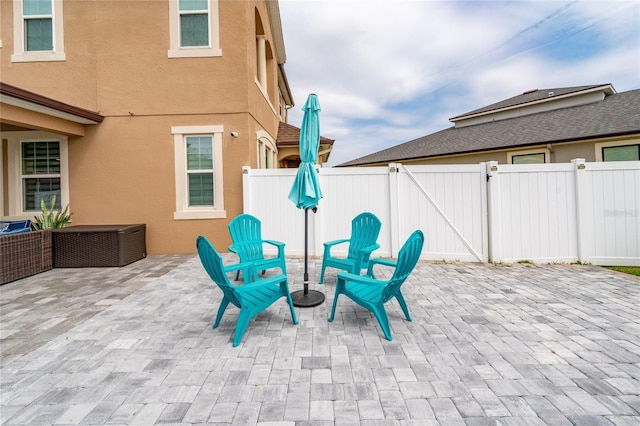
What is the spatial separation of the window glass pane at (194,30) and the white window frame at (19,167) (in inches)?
149

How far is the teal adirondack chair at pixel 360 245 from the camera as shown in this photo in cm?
452

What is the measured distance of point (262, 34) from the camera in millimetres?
8953

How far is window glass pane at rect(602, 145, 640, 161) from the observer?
9846 mm

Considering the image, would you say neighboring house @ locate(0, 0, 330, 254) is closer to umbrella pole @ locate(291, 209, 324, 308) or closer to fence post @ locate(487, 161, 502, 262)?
umbrella pole @ locate(291, 209, 324, 308)

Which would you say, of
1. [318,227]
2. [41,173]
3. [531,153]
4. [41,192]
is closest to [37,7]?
[41,173]

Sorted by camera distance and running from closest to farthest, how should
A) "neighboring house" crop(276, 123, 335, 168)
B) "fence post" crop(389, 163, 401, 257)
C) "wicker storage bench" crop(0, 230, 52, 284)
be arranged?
"wicker storage bench" crop(0, 230, 52, 284) < "fence post" crop(389, 163, 401, 257) < "neighboring house" crop(276, 123, 335, 168)

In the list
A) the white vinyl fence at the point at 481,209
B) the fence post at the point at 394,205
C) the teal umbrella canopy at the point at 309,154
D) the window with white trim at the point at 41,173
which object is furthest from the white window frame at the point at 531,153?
the window with white trim at the point at 41,173

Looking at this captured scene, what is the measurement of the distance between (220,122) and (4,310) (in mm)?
5080

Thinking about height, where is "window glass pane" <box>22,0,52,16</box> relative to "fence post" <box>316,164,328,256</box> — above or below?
above

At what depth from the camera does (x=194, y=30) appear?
7020 millimetres

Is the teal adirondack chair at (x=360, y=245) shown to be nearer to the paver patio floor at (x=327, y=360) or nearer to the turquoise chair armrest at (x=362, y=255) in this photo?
the turquoise chair armrest at (x=362, y=255)

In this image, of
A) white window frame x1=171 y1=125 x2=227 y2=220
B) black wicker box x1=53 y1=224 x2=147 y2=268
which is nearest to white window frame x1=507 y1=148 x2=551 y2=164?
white window frame x1=171 y1=125 x2=227 y2=220

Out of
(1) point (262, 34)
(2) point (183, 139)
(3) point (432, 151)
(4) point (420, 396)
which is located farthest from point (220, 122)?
(3) point (432, 151)

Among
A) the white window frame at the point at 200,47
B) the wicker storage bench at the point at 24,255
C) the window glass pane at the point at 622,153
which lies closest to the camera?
the wicker storage bench at the point at 24,255
